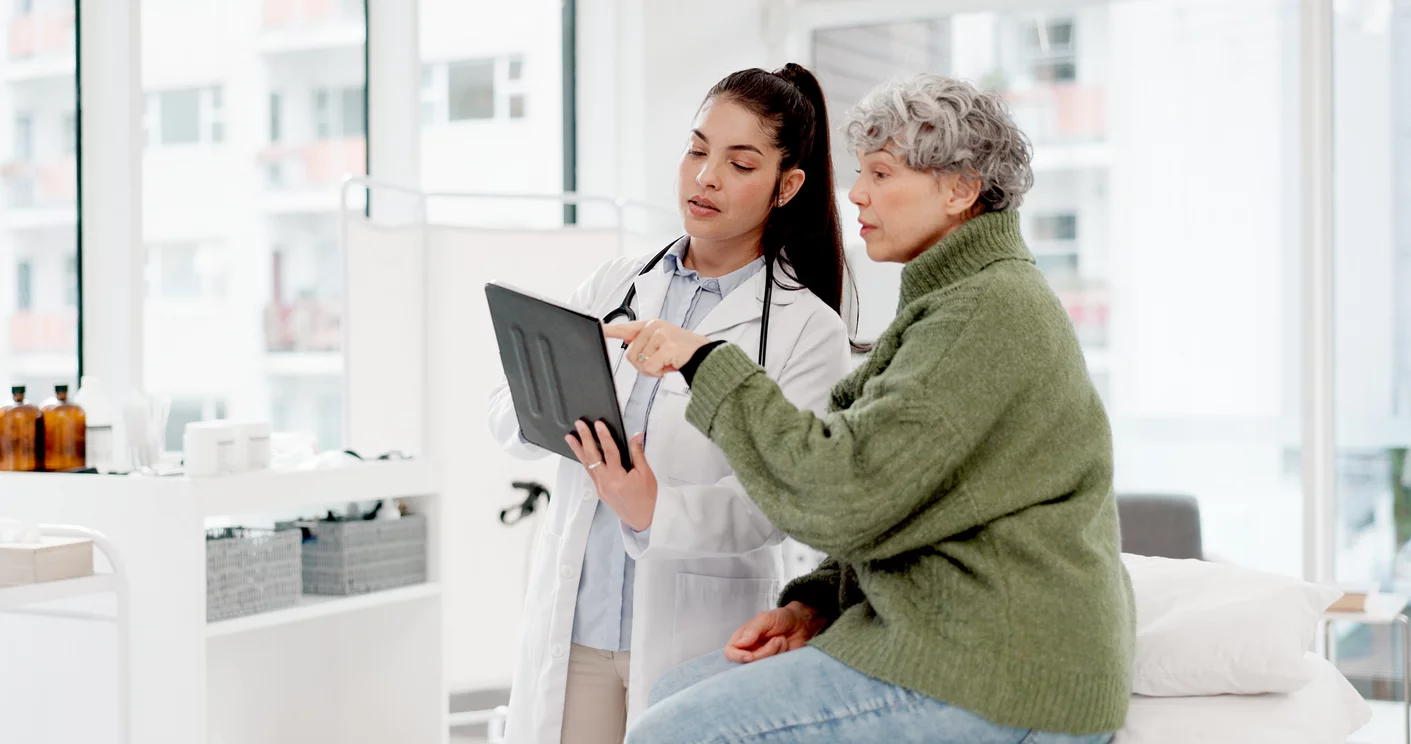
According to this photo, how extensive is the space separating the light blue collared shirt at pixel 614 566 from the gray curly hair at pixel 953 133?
0.43 m

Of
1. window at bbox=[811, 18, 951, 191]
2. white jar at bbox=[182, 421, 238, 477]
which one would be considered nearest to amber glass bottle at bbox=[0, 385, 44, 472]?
white jar at bbox=[182, 421, 238, 477]

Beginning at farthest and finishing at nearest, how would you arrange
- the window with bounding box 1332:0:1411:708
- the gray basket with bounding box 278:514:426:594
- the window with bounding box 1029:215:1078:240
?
the window with bounding box 1029:215:1078:240 < the window with bounding box 1332:0:1411:708 < the gray basket with bounding box 278:514:426:594

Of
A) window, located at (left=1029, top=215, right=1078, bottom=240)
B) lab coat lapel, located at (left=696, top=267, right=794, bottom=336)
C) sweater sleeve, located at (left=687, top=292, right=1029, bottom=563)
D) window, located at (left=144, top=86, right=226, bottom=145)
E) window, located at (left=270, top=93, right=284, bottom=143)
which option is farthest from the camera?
window, located at (left=1029, top=215, right=1078, bottom=240)

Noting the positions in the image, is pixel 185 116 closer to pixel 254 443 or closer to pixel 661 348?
pixel 254 443

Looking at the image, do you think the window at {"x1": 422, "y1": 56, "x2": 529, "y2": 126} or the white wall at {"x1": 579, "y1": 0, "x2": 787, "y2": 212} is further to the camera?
the white wall at {"x1": 579, "y1": 0, "x2": 787, "y2": 212}

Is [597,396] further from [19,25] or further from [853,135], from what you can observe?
[19,25]

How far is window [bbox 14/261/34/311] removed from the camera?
286cm

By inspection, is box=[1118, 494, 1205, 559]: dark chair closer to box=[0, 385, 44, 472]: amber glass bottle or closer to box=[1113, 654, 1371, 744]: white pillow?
box=[1113, 654, 1371, 744]: white pillow

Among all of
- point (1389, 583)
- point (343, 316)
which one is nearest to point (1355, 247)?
point (1389, 583)

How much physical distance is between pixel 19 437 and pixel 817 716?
71.1 inches

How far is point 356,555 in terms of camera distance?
283cm

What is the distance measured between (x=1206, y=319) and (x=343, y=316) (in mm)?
2787

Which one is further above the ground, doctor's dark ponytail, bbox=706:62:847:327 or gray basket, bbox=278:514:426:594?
doctor's dark ponytail, bbox=706:62:847:327

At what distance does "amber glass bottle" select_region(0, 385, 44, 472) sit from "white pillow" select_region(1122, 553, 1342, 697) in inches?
76.9
